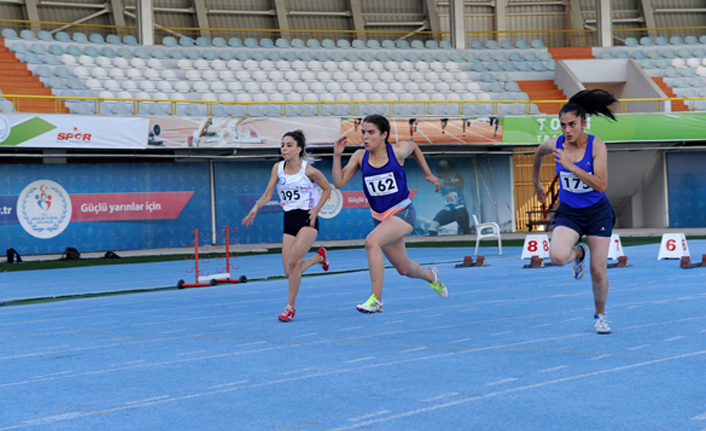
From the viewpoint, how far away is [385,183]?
8.04 metres

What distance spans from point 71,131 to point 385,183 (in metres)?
16.7

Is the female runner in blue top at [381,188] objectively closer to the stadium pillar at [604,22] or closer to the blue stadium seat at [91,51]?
the blue stadium seat at [91,51]

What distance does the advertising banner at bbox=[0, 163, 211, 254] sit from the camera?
23609mm

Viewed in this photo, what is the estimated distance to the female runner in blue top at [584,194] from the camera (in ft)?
22.1

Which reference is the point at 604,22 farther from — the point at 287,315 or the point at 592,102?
the point at 287,315

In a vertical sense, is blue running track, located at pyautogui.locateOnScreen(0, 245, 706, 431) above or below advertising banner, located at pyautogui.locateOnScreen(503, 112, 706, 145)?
below

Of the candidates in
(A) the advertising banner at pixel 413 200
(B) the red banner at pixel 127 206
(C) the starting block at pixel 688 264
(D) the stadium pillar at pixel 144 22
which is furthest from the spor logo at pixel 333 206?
(C) the starting block at pixel 688 264

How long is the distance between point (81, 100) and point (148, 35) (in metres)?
6.27

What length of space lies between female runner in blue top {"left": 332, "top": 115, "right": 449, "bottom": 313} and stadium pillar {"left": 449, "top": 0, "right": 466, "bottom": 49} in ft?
89.1

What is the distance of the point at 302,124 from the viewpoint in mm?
25391

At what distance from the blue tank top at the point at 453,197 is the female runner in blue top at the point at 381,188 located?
842 inches

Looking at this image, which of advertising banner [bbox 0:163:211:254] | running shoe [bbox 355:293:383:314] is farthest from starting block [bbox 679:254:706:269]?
advertising banner [bbox 0:163:211:254]

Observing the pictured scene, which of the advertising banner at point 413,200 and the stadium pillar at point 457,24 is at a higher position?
the stadium pillar at point 457,24

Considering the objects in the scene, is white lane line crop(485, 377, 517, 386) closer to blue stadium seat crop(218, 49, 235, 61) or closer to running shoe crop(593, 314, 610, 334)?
running shoe crop(593, 314, 610, 334)
